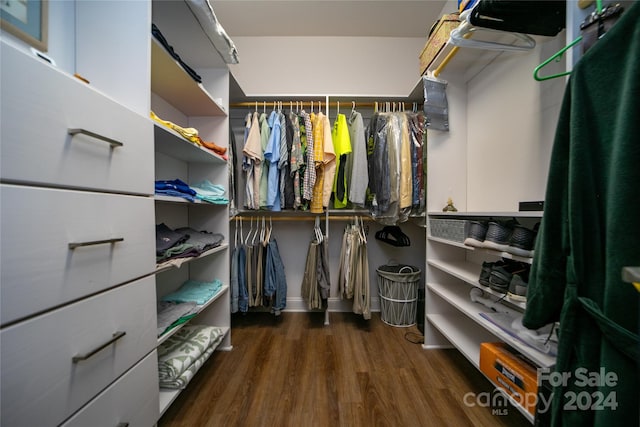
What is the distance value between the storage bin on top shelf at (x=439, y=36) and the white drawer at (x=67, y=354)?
198cm

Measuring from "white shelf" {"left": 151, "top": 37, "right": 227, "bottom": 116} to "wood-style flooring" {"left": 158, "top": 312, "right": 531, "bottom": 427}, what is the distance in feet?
5.33

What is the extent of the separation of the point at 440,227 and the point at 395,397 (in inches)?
38.7

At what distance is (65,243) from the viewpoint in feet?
1.63

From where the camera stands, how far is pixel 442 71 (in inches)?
57.9

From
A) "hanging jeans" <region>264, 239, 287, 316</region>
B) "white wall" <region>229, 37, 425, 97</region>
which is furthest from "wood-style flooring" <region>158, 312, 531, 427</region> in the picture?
"white wall" <region>229, 37, 425, 97</region>

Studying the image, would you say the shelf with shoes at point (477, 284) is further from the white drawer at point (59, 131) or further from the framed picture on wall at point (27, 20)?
the framed picture on wall at point (27, 20)

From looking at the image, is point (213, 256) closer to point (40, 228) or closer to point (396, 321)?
point (40, 228)

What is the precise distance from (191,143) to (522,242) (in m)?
1.50

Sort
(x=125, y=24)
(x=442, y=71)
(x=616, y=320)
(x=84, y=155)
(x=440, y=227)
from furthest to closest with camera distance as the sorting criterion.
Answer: (x=442, y=71)
(x=440, y=227)
(x=125, y=24)
(x=84, y=155)
(x=616, y=320)

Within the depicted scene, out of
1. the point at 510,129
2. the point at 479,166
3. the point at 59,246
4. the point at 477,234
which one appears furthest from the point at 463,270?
the point at 59,246

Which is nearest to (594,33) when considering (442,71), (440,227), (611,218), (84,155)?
(611,218)

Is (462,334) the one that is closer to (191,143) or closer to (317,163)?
(317,163)

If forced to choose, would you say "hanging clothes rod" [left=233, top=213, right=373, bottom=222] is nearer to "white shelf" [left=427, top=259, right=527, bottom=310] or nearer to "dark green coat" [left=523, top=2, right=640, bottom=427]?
"white shelf" [left=427, top=259, right=527, bottom=310]

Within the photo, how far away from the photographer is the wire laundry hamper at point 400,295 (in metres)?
1.68
